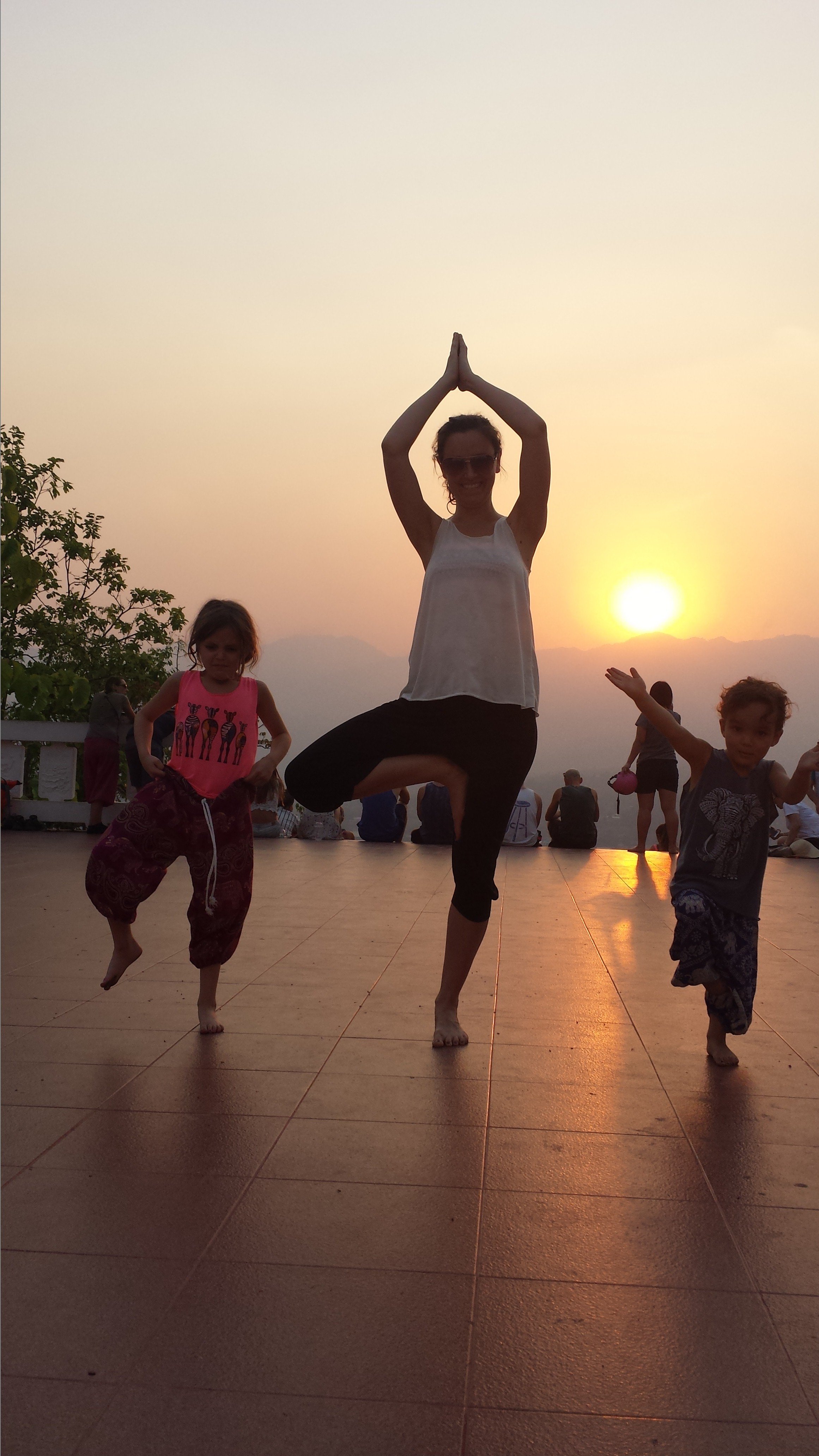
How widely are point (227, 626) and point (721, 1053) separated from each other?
2363 mm

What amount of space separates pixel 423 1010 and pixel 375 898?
360 cm

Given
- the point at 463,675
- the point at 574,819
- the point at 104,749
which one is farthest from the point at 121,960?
the point at 104,749

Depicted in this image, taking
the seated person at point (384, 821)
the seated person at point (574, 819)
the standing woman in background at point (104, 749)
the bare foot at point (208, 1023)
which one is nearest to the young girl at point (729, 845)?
the bare foot at point (208, 1023)

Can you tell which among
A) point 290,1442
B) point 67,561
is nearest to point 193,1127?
point 290,1442

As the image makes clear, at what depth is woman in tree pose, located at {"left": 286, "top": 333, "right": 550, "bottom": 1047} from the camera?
387 cm

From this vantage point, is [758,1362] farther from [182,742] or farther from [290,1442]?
[182,742]

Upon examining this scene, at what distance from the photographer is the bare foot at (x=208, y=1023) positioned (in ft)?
13.7

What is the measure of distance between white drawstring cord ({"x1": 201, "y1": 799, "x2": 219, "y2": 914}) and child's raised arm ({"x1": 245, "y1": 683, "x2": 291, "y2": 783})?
0.60ft

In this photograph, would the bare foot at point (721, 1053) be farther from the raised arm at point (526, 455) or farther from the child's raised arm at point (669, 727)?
the raised arm at point (526, 455)

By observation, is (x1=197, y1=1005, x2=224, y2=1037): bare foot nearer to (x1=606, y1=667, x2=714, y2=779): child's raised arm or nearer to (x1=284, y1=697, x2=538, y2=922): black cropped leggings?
(x1=284, y1=697, x2=538, y2=922): black cropped leggings

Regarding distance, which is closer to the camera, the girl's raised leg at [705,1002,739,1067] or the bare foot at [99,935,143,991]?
the girl's raised leg at [705,1002,739,1067]

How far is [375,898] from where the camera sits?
823cm

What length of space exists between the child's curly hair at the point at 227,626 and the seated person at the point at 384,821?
325 inches

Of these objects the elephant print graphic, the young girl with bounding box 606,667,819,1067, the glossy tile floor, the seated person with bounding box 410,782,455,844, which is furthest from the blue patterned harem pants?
the seated person with bounding box 410,782,455,844
